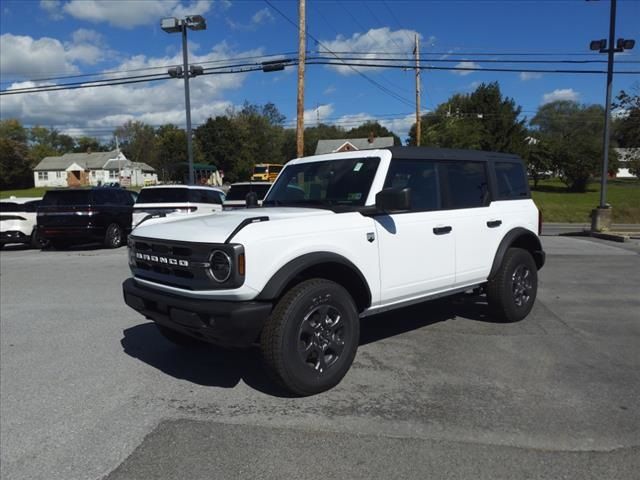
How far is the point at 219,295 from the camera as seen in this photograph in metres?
3.59

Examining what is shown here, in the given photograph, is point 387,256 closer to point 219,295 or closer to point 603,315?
point 219,295

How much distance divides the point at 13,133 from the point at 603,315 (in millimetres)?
116991

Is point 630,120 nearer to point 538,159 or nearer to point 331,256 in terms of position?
point 331,256

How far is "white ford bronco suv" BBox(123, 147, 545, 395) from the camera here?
3.60 metres

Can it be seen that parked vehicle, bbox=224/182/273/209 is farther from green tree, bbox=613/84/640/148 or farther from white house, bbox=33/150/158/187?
white house, bbox=33/150/158/187

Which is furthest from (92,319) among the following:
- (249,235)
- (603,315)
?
(603,315)

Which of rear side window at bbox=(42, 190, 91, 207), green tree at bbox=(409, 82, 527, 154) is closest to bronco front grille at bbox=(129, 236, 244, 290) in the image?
rear side window at bbox=(42, 190, 91, 207)

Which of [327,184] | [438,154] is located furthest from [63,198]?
[438,154]

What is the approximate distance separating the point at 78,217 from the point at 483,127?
143ft

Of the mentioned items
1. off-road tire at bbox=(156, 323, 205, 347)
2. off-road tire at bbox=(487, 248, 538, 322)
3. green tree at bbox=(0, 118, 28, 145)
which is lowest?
off-road tire at bbox=(156, 323, 205, 347)

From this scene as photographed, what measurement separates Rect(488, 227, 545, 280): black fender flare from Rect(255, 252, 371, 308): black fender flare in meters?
2.18

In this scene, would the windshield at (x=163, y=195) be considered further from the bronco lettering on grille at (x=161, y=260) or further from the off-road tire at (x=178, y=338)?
the bronco lettering on grille at (x=161, y=260)

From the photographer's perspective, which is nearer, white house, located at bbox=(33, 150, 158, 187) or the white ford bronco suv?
the white ford bronco suv

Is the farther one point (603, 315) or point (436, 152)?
point (603, 315)
